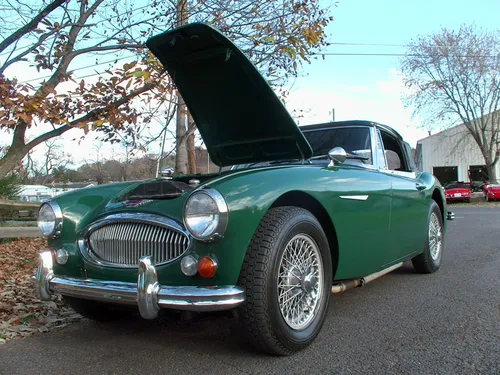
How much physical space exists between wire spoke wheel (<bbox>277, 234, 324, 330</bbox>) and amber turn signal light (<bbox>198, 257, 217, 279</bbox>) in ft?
1.44

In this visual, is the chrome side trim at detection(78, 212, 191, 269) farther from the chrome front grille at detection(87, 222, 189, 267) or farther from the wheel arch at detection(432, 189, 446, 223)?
the wheel arch at detection(432, 189, 446, 223)

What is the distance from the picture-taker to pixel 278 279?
2680 millimetres

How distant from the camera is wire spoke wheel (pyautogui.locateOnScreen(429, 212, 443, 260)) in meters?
5.27

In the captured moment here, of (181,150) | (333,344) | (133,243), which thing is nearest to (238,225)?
(133,243)

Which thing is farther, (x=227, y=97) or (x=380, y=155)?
(x=380, y=155)

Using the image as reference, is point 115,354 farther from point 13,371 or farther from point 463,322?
point 463,322

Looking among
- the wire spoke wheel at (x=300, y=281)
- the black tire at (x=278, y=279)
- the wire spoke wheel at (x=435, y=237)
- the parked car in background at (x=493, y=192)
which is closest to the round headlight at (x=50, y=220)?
the black tire at (x=278, y=279)

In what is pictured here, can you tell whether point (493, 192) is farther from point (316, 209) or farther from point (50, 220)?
point (50, 220)

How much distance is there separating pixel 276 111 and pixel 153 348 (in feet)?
6.43

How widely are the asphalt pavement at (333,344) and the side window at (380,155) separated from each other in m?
1.23

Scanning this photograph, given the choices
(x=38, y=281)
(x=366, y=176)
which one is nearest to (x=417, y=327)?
→ (x=366, y=176)

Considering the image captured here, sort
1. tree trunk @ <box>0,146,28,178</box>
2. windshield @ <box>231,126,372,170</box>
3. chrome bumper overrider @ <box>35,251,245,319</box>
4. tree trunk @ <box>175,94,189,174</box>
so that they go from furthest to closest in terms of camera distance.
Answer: tree trunk @ <box>175,94,189,174</box>, tree trunk @ <box>0,146,28,178</box>, windshield @ <box>231,126,372,170</box>, chrome bumper overrider @ <box>35,251,245,319</box>

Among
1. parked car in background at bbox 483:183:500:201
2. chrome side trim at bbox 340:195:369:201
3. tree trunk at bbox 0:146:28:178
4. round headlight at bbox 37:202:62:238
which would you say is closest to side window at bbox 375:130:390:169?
chrome side trim at bbox 340:195:369:201

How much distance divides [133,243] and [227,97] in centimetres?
158
